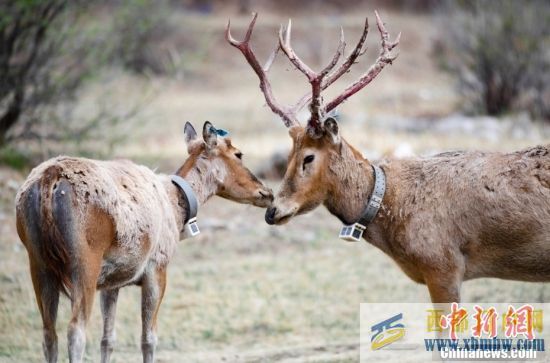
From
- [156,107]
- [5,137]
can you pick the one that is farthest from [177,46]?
[5,137]

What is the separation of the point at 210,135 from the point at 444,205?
216cm

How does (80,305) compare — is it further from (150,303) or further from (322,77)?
(322,77)

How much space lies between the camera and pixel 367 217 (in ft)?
26.3

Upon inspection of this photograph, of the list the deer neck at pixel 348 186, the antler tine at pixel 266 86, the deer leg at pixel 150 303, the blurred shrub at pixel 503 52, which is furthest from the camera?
the blurred shrub at pixel 503 52

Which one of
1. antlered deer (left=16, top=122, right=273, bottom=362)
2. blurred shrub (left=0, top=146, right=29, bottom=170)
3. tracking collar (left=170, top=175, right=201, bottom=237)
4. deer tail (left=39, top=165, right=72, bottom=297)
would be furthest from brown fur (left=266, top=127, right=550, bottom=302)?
blurred shrub (left=0, top=146, right=29, bottom=170)

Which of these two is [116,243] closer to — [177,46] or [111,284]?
[111,284]

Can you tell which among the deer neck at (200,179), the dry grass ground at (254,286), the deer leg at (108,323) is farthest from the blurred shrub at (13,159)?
the deer leg at (108,323)

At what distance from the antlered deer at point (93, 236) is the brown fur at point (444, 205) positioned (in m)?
1.01

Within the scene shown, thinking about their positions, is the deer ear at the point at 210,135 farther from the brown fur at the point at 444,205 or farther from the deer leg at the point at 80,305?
the deer leg at the point at 80,305

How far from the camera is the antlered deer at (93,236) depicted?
6.78 metres

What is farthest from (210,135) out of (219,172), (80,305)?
(80,305)

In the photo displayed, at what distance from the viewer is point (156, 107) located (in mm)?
25141

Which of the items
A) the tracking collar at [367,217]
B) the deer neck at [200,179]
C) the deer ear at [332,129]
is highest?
the deer ear at [332,129]

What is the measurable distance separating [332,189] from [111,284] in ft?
6.29
